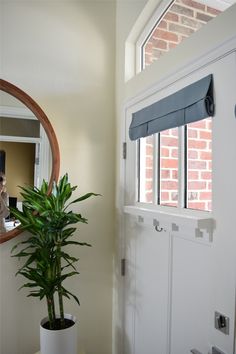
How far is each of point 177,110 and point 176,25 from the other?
556 mm

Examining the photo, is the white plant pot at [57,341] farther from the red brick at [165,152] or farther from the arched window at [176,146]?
the red brick at [165,152]

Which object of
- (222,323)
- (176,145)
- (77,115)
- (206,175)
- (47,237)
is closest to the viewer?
(222,323)

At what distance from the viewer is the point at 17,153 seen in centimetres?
176

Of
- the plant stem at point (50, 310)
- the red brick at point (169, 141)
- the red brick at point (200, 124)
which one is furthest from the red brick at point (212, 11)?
the plant stem at point (50, 310)

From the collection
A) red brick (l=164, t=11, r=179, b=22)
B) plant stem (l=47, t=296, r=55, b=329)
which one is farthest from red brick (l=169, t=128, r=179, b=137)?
plant stem (l=47, t=296, r=55, b=329)

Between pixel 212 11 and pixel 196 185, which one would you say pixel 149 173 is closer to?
pixel 196 185

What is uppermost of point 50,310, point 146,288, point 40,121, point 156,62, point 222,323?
point 156,62

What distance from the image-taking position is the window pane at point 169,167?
54.3 inches

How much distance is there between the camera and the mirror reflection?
5.71 ft

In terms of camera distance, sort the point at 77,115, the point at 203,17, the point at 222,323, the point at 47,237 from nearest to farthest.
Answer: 1. the point at 222,323
2. the point at 203,17
3. the point at 47,237
4. the point at 77,115

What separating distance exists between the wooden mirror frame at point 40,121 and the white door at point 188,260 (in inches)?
20.4

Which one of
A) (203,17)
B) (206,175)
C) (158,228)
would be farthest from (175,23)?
(158,228)

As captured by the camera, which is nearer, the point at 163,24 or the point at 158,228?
the point at 158,228

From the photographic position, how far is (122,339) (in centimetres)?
187
